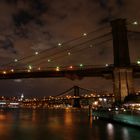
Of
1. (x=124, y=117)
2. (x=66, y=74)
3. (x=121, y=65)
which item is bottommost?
(x=124, y=117)

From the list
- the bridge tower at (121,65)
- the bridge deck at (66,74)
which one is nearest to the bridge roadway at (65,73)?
the bridge deck at (66,74)

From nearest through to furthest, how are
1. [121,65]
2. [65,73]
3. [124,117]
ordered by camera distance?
[124,117] < [121,65] < [65,73]

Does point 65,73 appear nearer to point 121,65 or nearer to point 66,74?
point 66,74

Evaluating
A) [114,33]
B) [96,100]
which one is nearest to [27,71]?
[114,33]

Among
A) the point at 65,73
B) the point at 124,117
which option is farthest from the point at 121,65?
the point at 65,73

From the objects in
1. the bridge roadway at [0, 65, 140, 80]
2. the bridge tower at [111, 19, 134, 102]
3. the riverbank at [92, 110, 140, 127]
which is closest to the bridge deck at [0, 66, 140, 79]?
the bridge roadway at [0, 65, 140, 80]

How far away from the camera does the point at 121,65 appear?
2126 inches

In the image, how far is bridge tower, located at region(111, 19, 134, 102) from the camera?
5375 centimetres

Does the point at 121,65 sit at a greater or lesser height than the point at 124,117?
greater

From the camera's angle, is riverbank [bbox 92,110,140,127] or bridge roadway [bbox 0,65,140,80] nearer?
riverbank [bbox 92,110,140,127]

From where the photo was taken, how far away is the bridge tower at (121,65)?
53.8 m

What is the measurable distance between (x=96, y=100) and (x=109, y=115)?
58241 mm

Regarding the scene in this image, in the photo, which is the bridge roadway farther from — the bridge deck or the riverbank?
the riverbank

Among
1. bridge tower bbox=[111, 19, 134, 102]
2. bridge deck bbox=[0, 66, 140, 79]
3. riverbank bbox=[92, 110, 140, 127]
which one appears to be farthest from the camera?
bridge deck bbox=[0, 66, 140, 79]
